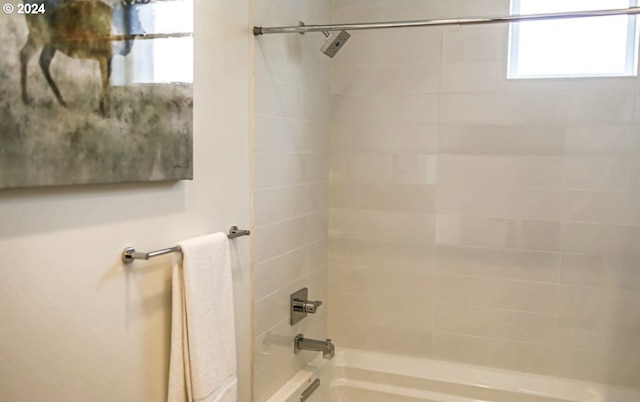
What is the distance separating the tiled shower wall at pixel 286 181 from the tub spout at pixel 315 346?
0.04 m

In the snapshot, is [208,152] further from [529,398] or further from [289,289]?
[529,398]

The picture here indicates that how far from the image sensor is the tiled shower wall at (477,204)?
2568 mm

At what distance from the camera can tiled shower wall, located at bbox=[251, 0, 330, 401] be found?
223 cm

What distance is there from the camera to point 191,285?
1.64 metres

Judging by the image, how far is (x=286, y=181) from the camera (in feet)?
8.09

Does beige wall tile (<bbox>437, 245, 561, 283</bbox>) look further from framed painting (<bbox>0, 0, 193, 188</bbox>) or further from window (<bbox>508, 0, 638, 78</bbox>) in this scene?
framed painting (<bbox>0, 0, 193, 188</bbox>)

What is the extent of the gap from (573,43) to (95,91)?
223cm

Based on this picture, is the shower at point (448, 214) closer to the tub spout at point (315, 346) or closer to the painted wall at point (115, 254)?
the tub spout at point (315, 346)

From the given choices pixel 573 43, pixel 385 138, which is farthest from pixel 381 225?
pixel 573 43

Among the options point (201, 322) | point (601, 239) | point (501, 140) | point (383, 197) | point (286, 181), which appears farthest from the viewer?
point (383, 197)

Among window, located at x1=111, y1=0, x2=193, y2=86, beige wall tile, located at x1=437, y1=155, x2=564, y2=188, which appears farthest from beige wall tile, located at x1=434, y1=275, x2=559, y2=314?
window, located at x1=111, y1=0, x2=193, y2=86

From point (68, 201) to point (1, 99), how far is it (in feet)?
0.96

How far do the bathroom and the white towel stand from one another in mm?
60

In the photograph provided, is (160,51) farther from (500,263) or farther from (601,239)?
(601,239)
